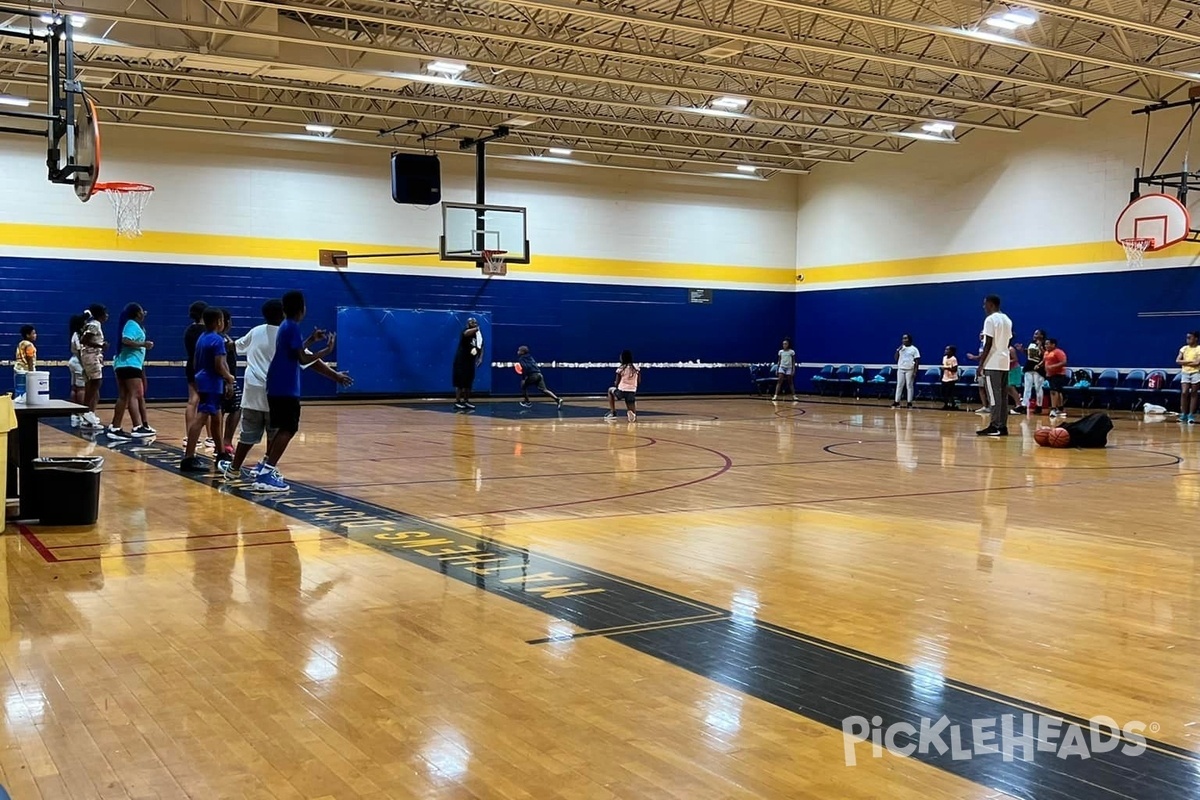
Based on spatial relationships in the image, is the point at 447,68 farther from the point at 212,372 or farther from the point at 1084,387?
the point at 1084,387

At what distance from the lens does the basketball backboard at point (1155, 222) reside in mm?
16500

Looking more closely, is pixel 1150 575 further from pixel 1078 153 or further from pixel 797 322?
pixel 797 322

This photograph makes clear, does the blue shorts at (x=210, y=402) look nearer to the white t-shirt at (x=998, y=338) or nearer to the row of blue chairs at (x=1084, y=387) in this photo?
the white t-shirt at (x=998, y=338)

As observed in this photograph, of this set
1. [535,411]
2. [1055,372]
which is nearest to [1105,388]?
[1055,372]

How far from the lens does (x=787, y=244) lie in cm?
2667

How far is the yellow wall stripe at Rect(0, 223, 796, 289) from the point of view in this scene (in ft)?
63.0

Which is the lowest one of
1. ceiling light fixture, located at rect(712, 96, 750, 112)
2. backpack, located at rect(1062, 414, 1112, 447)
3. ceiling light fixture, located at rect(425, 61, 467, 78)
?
backpack, located at rect(1062, 414, 1112, 447)

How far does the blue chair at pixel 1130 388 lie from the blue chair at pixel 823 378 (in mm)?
6876

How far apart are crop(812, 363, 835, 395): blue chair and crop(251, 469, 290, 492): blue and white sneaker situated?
61.0ft

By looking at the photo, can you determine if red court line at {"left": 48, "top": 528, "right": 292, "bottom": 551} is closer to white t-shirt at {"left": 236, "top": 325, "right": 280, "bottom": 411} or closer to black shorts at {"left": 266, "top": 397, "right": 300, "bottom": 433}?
black shorts at {"left": 266, "top": 397, "right": 300, "bottom": 433}

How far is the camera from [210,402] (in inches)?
353

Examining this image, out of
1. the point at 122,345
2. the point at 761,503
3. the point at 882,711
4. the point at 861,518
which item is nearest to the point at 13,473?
the point at 122,345

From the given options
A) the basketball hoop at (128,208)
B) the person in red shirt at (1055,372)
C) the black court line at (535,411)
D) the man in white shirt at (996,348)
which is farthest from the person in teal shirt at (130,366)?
the person in red shirt at (1055,372)

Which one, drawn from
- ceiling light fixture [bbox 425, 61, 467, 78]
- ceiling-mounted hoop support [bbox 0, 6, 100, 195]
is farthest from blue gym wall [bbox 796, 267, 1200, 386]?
ceiling-mounted hoop support [bbox 0, 6, 100, 195]
